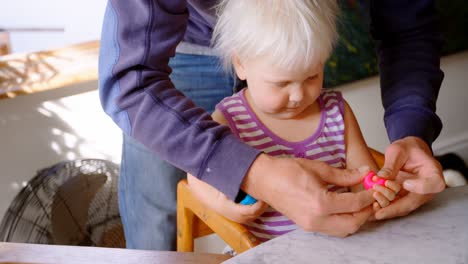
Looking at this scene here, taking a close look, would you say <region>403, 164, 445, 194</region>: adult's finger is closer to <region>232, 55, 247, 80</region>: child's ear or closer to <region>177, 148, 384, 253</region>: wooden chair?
<region>177, 148, 384, 253</region>: wooden chair

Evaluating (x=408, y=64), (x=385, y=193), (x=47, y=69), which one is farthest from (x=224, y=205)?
(x=47, y=69)

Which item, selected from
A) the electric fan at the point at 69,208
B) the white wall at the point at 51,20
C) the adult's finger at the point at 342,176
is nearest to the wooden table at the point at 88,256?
the adult's finger at the point at 342,176

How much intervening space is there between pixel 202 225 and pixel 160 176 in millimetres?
178

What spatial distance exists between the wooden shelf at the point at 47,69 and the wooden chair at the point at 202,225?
705 mm

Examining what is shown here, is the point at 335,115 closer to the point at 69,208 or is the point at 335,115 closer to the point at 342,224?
the point at 342,224

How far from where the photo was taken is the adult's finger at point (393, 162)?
906mm

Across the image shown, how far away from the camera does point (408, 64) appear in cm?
120

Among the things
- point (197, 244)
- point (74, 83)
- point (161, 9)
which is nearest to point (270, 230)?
point (161, 9)

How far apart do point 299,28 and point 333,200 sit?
0.33m

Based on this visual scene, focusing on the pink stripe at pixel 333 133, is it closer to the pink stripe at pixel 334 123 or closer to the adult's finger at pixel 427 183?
the pink stripe at pixel 334 123

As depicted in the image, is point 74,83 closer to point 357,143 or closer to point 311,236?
point 357,143

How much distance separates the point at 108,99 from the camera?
976 millimetres

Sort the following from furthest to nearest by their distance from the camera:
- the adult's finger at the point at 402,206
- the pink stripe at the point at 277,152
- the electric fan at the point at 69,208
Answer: the electric fan at the point at 69,208
the pink stripe at the point at 277,152
the adult's finger at the point at 402,206

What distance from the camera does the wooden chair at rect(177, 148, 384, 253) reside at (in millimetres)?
1005
